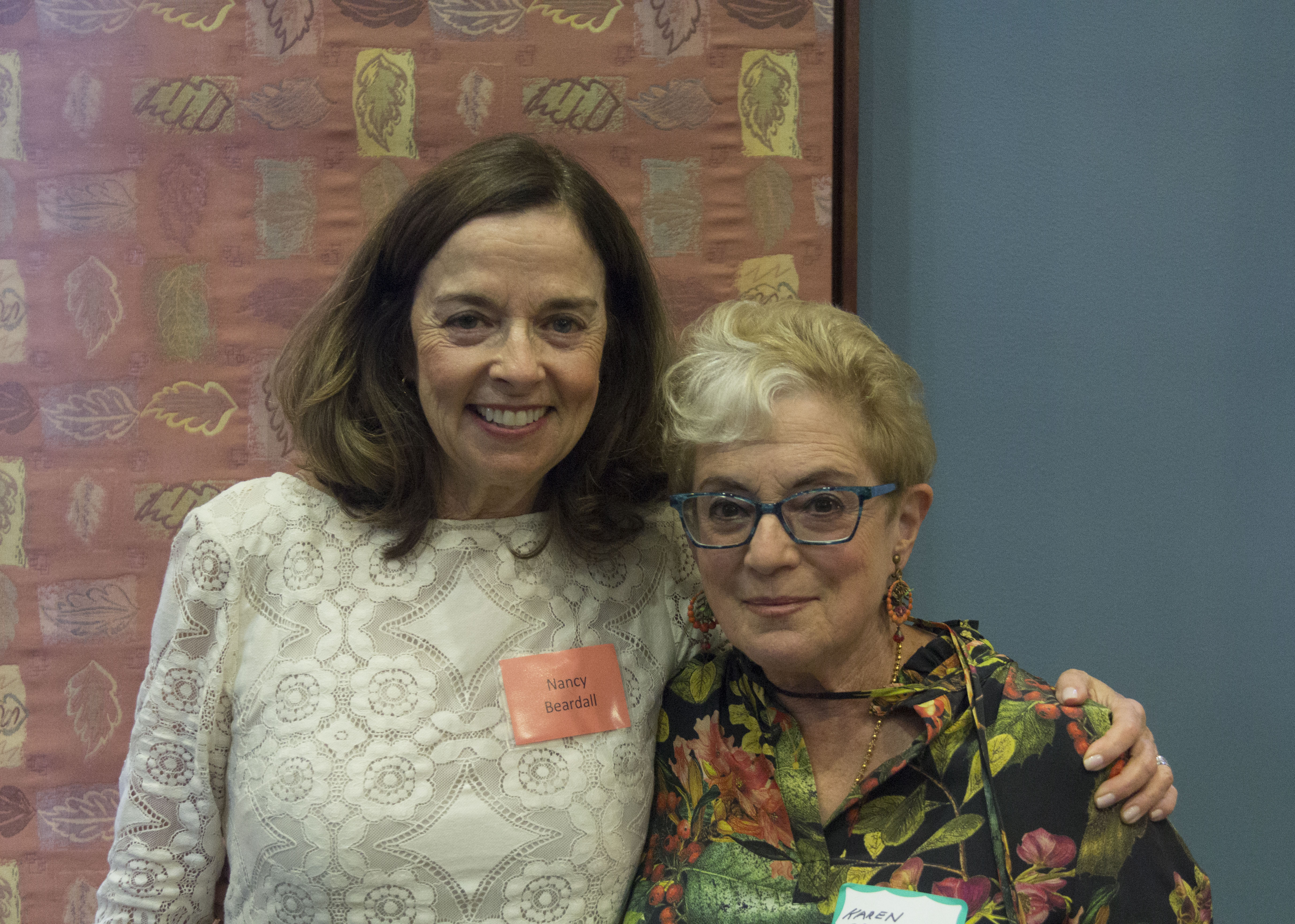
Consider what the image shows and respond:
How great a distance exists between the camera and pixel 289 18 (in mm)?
2076

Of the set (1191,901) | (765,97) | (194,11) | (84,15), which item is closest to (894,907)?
(1191,901)

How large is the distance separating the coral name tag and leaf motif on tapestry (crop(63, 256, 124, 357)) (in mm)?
1281

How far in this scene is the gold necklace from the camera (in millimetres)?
1359

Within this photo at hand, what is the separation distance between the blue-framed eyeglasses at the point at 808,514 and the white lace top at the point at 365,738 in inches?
13.2

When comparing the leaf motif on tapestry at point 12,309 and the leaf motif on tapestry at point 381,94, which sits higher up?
the leaf motif on tapestry at point 381,94

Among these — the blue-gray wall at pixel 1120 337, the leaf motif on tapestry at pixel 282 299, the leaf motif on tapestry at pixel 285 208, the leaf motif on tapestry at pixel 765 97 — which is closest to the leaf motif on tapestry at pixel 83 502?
the leaf motif on tapestry at pixel 282 299

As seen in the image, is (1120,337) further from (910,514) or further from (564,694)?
(564,694)

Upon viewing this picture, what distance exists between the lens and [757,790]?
4.60 feet

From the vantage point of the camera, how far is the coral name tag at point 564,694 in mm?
1446

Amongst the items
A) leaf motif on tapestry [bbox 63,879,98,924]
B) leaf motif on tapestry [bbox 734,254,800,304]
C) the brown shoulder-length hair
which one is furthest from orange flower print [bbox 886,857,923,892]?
leaf motif on tapestry [bbox 63,879,98,924]

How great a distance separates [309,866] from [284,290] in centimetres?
124

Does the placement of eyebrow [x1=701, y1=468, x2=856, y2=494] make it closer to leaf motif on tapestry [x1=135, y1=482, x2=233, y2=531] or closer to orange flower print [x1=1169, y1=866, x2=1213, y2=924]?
orange flower print [x1=1169, y1=866, x2=1213, y2=924]

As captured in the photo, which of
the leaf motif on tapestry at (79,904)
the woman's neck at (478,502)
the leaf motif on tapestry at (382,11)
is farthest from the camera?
the leaf motif on tapestry at (79,904)

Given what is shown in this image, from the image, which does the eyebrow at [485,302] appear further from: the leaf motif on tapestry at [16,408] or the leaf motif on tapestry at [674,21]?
the leaf motif on tapestry at [16,408]
